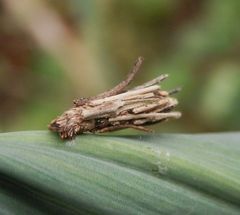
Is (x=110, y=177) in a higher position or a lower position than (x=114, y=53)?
lower

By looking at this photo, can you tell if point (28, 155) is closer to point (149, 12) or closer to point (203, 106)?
point (203, 106)

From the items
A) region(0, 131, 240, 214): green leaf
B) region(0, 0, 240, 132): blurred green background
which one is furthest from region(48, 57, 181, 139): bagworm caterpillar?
region(0, 0, 240, 132): blurred green background

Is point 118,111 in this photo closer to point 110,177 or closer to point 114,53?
point 110,177

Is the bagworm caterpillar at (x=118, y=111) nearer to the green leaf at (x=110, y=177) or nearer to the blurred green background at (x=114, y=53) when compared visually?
the green leaf at (x=110, y=177)

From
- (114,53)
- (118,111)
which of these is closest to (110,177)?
(118,111)

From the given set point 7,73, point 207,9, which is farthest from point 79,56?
point 207,9

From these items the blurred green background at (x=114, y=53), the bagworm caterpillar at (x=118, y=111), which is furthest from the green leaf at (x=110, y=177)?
the blurred green background at (x=114, y=53)
